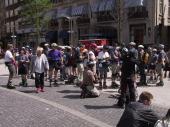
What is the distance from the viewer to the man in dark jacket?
23.7ft

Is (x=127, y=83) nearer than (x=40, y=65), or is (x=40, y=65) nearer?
(x=127, y=83)

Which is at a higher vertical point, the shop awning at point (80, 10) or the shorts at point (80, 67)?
the shop awning at point (80, 10)

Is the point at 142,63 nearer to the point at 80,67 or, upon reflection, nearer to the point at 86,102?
the point at 80,67

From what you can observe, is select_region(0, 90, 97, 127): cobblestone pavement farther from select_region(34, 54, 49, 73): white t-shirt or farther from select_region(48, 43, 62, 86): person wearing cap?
select_region(48, 43, 62, 86): person wearing cap

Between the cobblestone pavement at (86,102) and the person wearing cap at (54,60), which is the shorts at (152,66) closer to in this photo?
the cobblestone pavement at (86,102)

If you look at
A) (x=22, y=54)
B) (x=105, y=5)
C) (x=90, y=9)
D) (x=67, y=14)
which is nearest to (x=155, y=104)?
(x=22, y=54)

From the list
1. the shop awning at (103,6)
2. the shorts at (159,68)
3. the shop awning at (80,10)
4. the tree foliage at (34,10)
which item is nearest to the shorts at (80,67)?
the shorts at (159,68)

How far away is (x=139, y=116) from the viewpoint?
7309 millimetres

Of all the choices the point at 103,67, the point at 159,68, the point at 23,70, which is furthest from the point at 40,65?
the point at 159,68

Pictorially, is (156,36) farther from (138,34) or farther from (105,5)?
(105,5)

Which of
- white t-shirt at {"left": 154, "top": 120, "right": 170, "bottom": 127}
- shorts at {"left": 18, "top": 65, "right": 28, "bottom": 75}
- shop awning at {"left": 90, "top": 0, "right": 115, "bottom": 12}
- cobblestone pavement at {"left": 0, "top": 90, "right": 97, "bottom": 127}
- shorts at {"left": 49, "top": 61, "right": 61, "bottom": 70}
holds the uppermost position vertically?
shop awning at {"left": 90, "top": 0, "right": 115, "bottom": 12}

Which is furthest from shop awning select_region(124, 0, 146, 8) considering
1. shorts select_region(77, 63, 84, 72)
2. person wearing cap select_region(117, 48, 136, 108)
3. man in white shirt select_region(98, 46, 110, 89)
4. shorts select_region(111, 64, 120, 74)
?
person wearing cap select_region(117, 48, 136, 108)

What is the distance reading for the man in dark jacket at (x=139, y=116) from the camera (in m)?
7.23

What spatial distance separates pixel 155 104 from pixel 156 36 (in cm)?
2988
